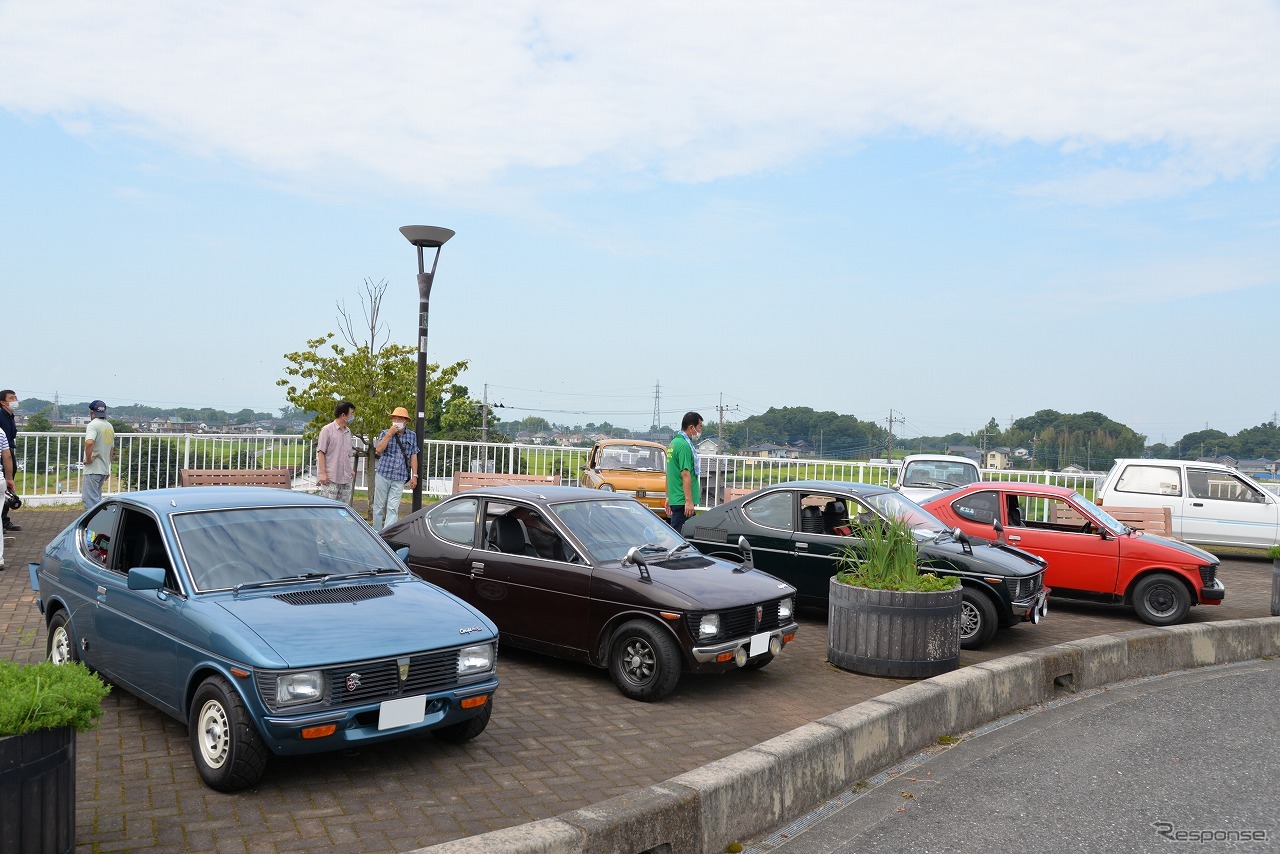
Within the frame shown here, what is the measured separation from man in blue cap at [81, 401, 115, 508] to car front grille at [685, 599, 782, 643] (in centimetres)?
962

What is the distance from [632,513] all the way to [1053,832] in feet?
13.7

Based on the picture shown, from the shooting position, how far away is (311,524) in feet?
20.7

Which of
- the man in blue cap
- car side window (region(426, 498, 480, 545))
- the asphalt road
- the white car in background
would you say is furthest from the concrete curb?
the man in blue cap

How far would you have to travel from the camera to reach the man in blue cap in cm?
1291

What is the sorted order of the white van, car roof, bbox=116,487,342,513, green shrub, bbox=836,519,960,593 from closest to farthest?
car roof, bbox=116,487,342,513 < green shrub, bbox=836,519,960,593 < the white van

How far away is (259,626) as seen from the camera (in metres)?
5.04

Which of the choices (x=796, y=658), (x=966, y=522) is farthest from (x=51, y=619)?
(x=966, y=522)

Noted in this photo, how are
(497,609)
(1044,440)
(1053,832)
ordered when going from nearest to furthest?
(1053,832), (497,609), (1044,440)

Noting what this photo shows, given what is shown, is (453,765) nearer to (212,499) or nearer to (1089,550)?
(212,499)

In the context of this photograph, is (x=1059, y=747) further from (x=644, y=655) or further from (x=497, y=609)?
(x=497, y=609)

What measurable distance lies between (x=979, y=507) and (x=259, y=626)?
883 centimetres

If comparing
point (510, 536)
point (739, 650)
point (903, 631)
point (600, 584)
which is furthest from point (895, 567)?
point (510, 536)

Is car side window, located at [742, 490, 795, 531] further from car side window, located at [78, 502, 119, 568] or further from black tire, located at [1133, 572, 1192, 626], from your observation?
car side window, located at [78, 502, 119, 568]

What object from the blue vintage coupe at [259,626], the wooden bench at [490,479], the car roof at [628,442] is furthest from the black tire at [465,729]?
the car roof at [628,442]
